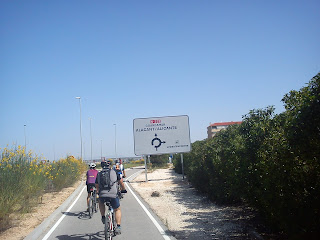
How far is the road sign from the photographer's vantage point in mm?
26547

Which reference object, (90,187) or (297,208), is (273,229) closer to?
(297,208)

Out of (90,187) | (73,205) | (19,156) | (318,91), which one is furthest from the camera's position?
(73,205)

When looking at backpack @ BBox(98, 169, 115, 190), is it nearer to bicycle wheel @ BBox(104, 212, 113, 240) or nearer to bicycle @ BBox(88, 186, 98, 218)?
bicycle wheel @ BBox(104, 212, 113, 240)

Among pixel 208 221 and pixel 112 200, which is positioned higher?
pixel 112 200

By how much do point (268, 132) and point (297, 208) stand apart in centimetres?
249

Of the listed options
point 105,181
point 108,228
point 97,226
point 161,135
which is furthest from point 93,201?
point 161,135

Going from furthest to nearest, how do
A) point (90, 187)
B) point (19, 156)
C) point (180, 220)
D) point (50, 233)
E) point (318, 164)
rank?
point (19, 156), point (90, 187), point (180, 220), point (50, 233), point (318, 164)

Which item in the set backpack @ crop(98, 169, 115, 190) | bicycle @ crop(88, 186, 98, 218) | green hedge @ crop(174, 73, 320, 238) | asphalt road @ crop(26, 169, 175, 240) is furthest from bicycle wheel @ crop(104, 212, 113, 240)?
bicycle @ crop(88, 186, 98, 218)

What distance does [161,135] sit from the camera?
87.9 ft

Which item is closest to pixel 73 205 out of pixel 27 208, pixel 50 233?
pixel 27 208

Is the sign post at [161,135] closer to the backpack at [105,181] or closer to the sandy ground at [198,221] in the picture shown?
the sandy ground at [198,221]

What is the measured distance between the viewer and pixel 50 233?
342 inches

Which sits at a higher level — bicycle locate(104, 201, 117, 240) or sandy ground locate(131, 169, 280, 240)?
bicycle locate(104, 201, 117, 240)

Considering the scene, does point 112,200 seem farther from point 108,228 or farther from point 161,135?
point 161,135
